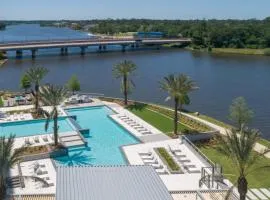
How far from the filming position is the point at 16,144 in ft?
131

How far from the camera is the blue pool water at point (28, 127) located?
45.0 meters

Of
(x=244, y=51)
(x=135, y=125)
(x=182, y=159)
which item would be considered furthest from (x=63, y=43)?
(x=182, y=159)

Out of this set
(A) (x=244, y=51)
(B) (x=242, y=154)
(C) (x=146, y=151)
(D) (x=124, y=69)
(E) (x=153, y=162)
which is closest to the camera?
(B) (x=242, y=154)

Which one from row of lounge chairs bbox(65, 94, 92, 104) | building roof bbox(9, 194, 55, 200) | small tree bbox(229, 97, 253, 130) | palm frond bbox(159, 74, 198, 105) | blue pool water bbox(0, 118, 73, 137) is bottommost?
building roof bbox(9, 194, 55, 200)

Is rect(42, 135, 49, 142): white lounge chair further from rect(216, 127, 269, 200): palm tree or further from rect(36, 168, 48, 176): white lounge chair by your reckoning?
rect(216, 127, 269, 200): palm tree

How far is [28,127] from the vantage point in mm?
47125

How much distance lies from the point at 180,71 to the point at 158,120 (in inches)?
1985

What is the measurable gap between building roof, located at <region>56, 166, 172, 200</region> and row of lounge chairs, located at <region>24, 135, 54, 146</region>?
1715 cm

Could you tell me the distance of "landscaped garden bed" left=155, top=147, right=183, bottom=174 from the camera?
34494 mm

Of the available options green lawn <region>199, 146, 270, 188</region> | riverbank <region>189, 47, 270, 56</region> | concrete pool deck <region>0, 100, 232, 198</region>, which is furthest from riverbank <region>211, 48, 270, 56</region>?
green lawn <region>199, 146, 270, 188</region>

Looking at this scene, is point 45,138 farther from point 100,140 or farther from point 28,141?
point 100,140

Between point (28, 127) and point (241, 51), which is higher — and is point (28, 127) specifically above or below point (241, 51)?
below

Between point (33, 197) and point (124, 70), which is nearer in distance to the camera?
point (33, 197)

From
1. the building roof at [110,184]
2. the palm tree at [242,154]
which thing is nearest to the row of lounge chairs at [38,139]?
the building roof at [110,184]
